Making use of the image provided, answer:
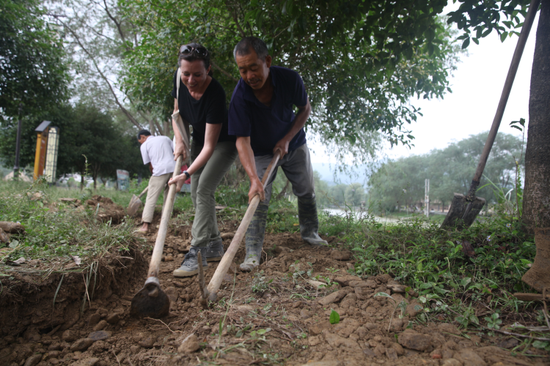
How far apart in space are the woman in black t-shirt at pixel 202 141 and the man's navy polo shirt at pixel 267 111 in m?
0.19

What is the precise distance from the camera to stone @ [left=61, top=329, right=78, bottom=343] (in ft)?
5.50

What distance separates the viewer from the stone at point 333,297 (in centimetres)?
181

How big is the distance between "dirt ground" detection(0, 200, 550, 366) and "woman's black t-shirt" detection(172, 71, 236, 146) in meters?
1.21

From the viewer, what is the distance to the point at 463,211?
2.61m

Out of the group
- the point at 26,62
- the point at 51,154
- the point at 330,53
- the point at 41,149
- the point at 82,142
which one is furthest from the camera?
the point at 82,142

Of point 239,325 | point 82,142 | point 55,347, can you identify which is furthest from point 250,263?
point 82,142

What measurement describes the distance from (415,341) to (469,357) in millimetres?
205

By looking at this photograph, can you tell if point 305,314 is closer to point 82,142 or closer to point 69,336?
point 69,336

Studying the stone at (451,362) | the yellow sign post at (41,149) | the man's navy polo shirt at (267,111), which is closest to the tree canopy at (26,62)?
the yellow sign post at (41,149)

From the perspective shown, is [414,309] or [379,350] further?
[414,309]

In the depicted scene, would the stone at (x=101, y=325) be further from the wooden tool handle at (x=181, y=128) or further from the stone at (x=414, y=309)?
the stone at (x=414, y=309)

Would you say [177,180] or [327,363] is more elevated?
[177,180]

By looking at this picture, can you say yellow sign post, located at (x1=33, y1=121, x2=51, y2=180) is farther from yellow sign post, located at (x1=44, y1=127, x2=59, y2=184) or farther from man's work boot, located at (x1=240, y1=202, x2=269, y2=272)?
man's work boot, located at (x1=240, y1=202, x2=269, y2=272)

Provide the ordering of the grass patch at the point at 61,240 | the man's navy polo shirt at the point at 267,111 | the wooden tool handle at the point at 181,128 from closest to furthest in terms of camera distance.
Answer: the grass patch at the point at 61,240, the man's navy polo shirt at the point at 267,111, the wooden tool handle at the point at 181,128
